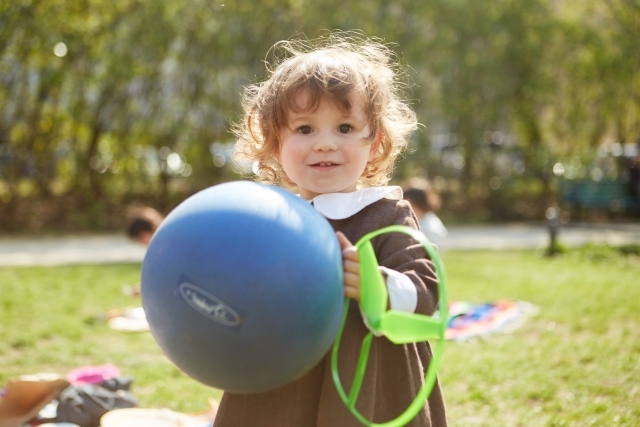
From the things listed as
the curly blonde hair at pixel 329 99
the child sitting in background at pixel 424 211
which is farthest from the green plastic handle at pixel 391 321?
the child sitting in background at pixel 424 211

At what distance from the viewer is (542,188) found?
1622cm

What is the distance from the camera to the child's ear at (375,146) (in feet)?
8.66

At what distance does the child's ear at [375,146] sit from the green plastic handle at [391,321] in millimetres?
607

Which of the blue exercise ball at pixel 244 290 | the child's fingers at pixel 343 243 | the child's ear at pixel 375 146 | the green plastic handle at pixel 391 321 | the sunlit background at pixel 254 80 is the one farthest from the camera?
the sunlit background at pixel 254 80

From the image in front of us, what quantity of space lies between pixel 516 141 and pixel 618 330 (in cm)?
1138

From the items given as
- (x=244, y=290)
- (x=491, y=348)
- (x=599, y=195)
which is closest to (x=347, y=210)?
(x=244, y=290)

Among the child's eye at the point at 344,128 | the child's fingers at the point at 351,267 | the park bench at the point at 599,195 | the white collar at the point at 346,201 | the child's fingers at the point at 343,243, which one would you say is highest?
the child's eye at the point at 344,128

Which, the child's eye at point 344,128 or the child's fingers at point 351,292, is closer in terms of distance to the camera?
the child's fingers at point 351,292

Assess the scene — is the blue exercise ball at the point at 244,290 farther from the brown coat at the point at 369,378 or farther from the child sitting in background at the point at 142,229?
the child sitting in background at the point at 142,229

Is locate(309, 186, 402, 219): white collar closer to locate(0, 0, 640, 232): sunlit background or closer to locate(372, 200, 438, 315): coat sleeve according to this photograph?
locate(372, 200, 438, 315): coat sleeve

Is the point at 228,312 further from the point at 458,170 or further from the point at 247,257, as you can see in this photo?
the point at 458,170

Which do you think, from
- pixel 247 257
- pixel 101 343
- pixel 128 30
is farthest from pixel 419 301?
pixel 128 30

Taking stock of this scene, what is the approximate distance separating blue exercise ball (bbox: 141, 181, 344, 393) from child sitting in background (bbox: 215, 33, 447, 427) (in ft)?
0.69

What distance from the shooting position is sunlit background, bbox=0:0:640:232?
41.7 ft
